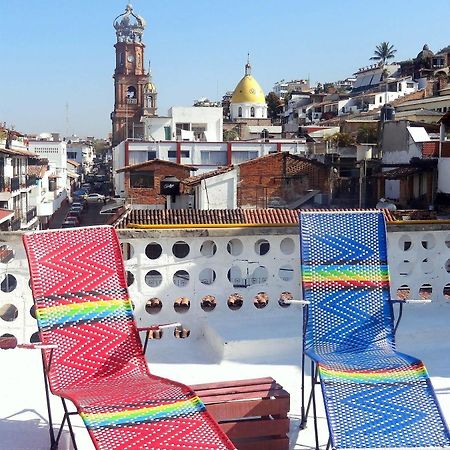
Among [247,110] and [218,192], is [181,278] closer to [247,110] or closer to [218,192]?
[218,192]

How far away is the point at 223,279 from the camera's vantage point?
5.33m

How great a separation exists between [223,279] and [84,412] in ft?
8.28

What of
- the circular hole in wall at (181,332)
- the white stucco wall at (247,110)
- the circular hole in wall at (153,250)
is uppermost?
the white stucco wall at (247,110)

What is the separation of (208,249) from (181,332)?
710 mm

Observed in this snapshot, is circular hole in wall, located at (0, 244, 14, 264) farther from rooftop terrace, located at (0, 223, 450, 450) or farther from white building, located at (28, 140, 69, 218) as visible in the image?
white building, located at (28, 140, 69, 218)

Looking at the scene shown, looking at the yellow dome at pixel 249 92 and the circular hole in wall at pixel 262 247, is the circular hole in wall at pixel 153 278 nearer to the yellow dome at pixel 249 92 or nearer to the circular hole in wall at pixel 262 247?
the circular hole in wall at pixel 262 247

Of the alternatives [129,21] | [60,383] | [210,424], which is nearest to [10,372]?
[60,383]

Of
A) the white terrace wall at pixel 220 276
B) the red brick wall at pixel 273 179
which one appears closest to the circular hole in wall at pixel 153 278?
the white terrace wall at pixel 220 276

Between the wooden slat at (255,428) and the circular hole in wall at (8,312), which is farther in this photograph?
the circular hole in wall at (8,312)

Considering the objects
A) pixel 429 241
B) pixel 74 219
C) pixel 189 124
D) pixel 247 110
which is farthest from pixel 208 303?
pixel 247 110

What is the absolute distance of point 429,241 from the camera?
5.64m

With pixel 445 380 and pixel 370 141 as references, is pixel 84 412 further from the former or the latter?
pixel 370 141

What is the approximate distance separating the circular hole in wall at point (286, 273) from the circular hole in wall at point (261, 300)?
20 cm

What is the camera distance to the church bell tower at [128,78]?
59.8 m
